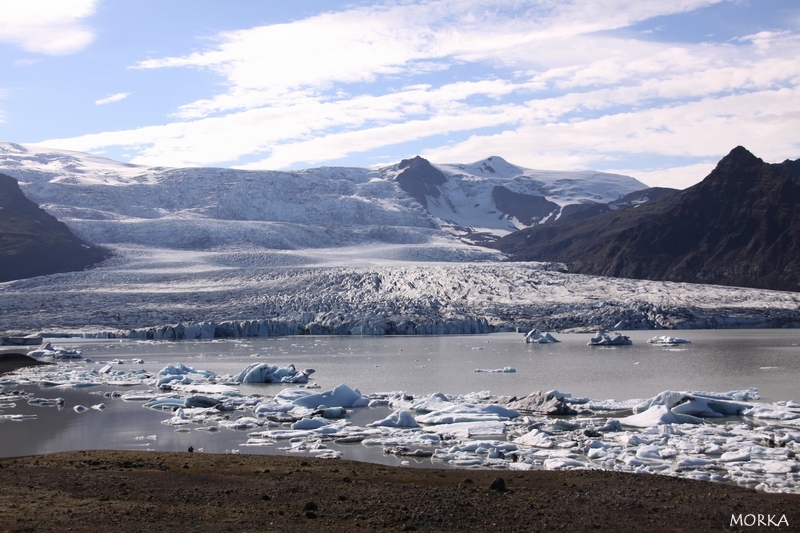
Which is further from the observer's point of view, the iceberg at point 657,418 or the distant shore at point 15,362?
the distant shore at point 15,362

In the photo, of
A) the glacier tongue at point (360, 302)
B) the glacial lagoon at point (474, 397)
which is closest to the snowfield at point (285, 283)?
the glacier tongue at point (360, 302)

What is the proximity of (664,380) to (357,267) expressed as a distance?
43732 millimetres

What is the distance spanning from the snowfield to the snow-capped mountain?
0.26 metres

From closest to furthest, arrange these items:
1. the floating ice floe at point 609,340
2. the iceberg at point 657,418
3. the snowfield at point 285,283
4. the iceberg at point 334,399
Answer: the iceberg at point 657,418 → the iceberg at point 334,399 → the floating ice floe at point 609,340 → the snowfield at point 285,283

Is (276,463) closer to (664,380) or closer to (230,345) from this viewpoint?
(664,380)

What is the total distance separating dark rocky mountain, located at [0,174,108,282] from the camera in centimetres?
7375

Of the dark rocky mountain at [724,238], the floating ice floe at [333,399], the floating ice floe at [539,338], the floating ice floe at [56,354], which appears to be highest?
the dark rocky mountain at [724,238]

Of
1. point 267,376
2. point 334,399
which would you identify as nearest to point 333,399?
point 334,399

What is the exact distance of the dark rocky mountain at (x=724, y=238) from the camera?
75.2 meters

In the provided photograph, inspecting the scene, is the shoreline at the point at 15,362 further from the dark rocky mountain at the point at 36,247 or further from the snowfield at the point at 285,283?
the dark rocky mountain at the point at 36,247

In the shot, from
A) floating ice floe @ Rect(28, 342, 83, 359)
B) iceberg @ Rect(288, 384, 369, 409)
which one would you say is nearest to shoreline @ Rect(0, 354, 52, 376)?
floating ice floe @ Rect(28, 342, 83, 359)

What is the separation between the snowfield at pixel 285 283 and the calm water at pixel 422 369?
2003 mm

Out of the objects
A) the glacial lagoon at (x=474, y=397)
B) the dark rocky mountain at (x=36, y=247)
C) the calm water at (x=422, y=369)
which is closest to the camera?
the glacial lagoon at (x=474, y=397)

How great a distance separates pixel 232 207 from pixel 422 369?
75840 mm
